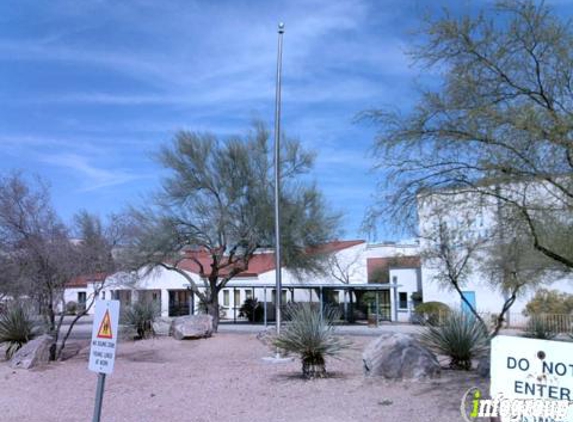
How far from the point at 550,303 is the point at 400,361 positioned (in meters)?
25.7

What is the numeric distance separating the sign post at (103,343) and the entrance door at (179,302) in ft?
156

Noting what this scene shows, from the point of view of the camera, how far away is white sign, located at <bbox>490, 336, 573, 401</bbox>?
4016 millimetres

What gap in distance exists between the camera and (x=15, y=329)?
19.1m

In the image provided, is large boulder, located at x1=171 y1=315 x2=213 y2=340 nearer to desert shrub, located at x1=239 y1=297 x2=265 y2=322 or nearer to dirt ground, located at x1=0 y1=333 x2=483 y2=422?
dirt ground, located at x1=0 y1=333 x2=483 y2=422

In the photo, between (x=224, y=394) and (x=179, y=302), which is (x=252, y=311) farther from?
(x=224, y=394)

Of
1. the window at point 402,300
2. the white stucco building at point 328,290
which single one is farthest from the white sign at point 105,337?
the window at point 402,300

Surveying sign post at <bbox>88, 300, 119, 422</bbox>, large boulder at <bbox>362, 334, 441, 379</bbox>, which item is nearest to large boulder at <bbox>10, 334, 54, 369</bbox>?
large boulder at <bbox>362, 334, 441, 379</bbox>

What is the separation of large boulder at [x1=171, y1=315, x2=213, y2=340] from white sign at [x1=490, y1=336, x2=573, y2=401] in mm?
21726

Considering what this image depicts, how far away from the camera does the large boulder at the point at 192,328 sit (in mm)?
25109

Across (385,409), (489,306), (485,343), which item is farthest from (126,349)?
(489,306)

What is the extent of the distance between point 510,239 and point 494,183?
130 cm

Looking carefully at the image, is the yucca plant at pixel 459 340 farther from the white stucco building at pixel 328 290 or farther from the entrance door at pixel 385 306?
the entrance door at pixel 385 306

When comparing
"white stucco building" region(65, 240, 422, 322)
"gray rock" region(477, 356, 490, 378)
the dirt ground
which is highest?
"white stucco building" region(65, 240, 422, 322)

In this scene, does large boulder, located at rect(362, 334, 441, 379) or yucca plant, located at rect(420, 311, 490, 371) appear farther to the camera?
yucca plant, located at rect(420, 311, 490, 371)
